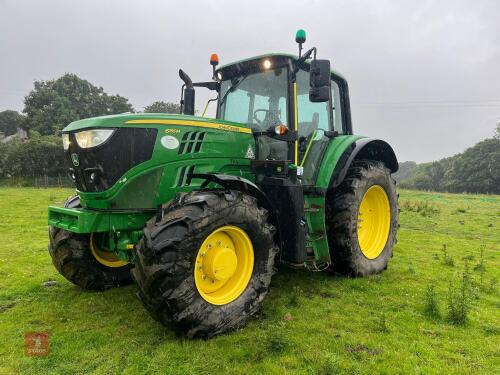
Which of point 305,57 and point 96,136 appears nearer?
point 96,136

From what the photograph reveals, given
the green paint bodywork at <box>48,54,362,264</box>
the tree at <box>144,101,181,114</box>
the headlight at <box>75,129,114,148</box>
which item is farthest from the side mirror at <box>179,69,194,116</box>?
the tree at <box>144,101,181,114</box>

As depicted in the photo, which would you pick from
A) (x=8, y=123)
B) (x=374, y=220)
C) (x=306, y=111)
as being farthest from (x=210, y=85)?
(x=8, y=123)

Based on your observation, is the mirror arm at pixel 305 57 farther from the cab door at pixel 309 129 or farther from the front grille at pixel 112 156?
the front grille at pixel 112 156

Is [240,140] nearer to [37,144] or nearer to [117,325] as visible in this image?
[117,325]

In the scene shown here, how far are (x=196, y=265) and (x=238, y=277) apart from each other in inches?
21.7

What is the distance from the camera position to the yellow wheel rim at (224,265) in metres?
3.46

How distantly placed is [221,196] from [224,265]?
0.63m

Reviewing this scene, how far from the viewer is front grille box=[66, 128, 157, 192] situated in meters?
3.48

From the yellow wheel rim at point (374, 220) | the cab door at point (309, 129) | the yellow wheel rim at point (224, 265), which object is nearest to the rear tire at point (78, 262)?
the yellow wheel rim at point (224, 265)

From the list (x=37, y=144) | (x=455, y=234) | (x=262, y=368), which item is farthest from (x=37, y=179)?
(x=262, y=368)

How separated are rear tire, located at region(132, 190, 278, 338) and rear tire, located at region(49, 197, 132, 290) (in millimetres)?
1537

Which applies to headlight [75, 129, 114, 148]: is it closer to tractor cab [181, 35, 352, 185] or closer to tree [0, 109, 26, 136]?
tractor cab [181, 35, 352, 185]

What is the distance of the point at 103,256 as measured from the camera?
4.70 m

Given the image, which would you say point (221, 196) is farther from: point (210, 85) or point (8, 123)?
point (8, 123)
